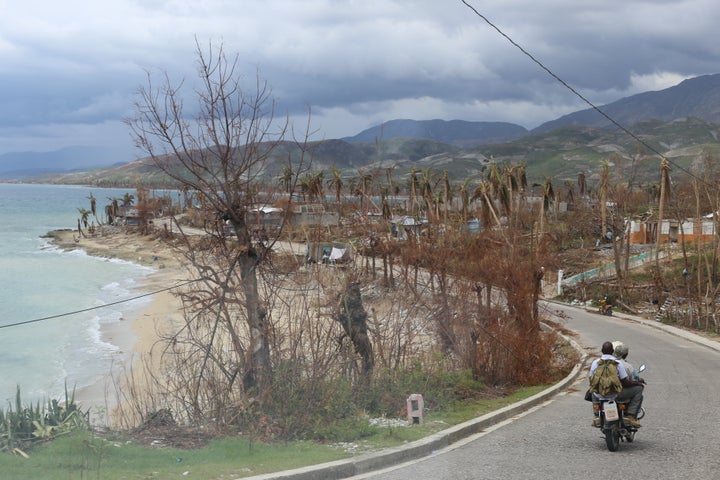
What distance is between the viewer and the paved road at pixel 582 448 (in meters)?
9.28

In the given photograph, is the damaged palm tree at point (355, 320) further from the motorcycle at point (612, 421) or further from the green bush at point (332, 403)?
the motorcycle at point (612, 421)

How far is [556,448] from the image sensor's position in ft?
35.1

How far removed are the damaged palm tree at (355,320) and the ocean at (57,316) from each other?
18.9ft

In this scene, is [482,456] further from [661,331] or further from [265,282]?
[661,331]

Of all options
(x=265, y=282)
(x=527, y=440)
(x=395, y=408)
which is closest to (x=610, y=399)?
(x=527, y=440)

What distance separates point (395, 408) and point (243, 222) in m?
4.14

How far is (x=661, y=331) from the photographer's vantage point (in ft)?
115

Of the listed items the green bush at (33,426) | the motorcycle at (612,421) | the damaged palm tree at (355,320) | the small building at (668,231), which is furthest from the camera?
the small building at (668,231)

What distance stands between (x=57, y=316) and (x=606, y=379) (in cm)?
1267

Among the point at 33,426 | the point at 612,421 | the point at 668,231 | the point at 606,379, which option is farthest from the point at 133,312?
the point at 668,231

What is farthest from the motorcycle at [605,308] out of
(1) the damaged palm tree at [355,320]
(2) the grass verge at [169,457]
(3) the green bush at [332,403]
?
(2) the grass verge at [169,457]

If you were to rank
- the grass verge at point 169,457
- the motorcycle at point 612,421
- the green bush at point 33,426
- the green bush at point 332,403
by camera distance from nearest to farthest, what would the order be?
the grass verge at point 169,457
the green bush at point 33,426
the motorcycle at point 612,421
the green bush at point 332,403

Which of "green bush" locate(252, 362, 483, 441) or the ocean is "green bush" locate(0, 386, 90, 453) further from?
the ocean

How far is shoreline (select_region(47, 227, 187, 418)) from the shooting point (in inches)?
940
